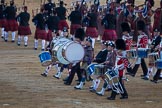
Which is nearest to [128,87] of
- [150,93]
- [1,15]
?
[150,93]

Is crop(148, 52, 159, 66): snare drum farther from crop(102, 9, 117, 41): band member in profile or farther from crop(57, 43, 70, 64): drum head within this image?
crop(102, 9, 117, 41): band member in profile

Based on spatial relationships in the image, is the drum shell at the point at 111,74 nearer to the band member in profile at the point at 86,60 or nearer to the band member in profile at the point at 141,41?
the band member in profile at the point at 86,60

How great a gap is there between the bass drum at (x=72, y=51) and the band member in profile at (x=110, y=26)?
653 centimetres

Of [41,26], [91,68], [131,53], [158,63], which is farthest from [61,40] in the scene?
[41,26]

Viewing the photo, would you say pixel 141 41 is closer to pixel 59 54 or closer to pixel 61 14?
pixel 59 54

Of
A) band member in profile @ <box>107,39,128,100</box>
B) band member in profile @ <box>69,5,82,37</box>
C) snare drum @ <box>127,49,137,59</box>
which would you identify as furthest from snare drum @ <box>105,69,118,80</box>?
band member in profile @ <box>69,5,82,37</box>

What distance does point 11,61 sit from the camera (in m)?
19.0

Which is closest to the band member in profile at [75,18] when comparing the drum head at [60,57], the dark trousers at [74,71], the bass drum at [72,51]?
the dark trousers at [74,71]

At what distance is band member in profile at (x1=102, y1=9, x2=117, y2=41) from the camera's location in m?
20.6

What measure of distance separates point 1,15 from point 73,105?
42.4 ft

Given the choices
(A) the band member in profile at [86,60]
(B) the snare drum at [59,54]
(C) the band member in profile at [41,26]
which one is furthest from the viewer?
(C) the band member in profile at [41,26]

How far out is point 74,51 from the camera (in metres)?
14.0

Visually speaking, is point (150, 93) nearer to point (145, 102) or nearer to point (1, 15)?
point (145, 102)

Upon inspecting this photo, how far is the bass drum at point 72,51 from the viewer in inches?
551
